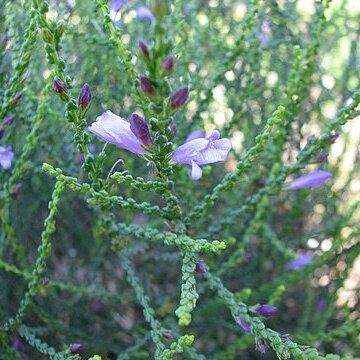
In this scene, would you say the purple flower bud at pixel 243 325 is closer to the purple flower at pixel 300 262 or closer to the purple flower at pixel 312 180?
the purple flower at pixel 312 180

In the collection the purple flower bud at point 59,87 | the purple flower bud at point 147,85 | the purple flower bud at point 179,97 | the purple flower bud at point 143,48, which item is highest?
the purple flower bud at point 143,48

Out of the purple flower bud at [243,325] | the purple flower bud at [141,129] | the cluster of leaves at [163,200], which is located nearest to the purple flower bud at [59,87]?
the cluster of leaves at [163,200]

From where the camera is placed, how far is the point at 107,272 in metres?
1.83

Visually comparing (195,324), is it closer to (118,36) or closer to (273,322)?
(273,322)

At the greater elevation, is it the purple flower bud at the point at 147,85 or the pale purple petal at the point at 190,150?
the purple flower bud at the point at 147,85

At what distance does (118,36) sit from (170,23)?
62cm

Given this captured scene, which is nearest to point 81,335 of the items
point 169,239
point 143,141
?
point 169,239

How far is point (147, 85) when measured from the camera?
753mm

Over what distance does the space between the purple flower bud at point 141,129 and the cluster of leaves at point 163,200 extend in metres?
0.02

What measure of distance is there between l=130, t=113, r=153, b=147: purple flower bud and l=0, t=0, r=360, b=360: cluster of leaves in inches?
0.6

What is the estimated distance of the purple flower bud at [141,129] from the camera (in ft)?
2.71

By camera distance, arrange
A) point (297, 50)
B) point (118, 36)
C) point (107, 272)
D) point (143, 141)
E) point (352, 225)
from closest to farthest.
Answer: point (143, 141) < point (118, 36) < point (297, 50) < point (352, 225) < point (107, 272)

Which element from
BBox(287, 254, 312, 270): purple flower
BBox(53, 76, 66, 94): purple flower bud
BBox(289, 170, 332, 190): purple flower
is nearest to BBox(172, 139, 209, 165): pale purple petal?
BBox(53, 76, 66, 94): purple flower bud

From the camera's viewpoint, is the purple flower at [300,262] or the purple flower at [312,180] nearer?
the purple flower at [312,180]
